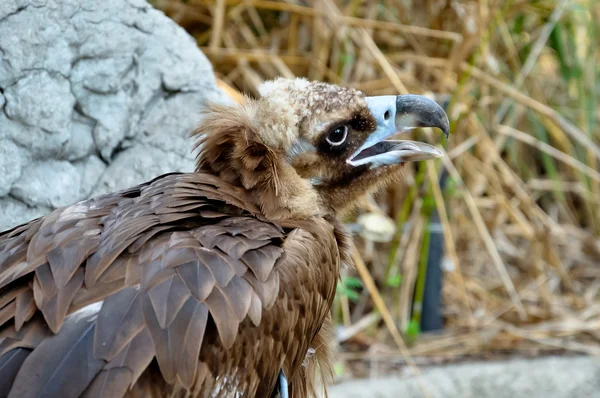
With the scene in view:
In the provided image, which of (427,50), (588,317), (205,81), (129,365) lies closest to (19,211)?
(205,81)

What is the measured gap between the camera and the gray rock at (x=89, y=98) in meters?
2.90

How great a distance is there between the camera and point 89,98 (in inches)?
122

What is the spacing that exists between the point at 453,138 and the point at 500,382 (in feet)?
4.27

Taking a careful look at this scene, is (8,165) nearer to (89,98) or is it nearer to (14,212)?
(14,212)

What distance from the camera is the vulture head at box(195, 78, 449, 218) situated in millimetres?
2590

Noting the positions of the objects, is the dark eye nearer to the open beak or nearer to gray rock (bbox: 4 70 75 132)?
the open beak

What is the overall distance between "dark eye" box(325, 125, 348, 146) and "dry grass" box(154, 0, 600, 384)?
5.55ft

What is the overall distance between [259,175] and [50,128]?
794 millimetres

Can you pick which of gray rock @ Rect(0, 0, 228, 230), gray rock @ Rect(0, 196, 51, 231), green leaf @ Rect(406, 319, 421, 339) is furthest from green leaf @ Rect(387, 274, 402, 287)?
gray rock @ Rect(0, 196, 51, 231)

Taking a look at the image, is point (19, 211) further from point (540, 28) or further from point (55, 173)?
point (540, 28)

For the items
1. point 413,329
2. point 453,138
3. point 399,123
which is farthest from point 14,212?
point 453,138

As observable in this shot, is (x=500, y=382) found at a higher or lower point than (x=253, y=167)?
lower

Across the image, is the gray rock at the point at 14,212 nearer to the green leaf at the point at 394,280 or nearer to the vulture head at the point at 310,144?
the vulture head at the point at 310,144

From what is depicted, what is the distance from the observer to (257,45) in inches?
201
